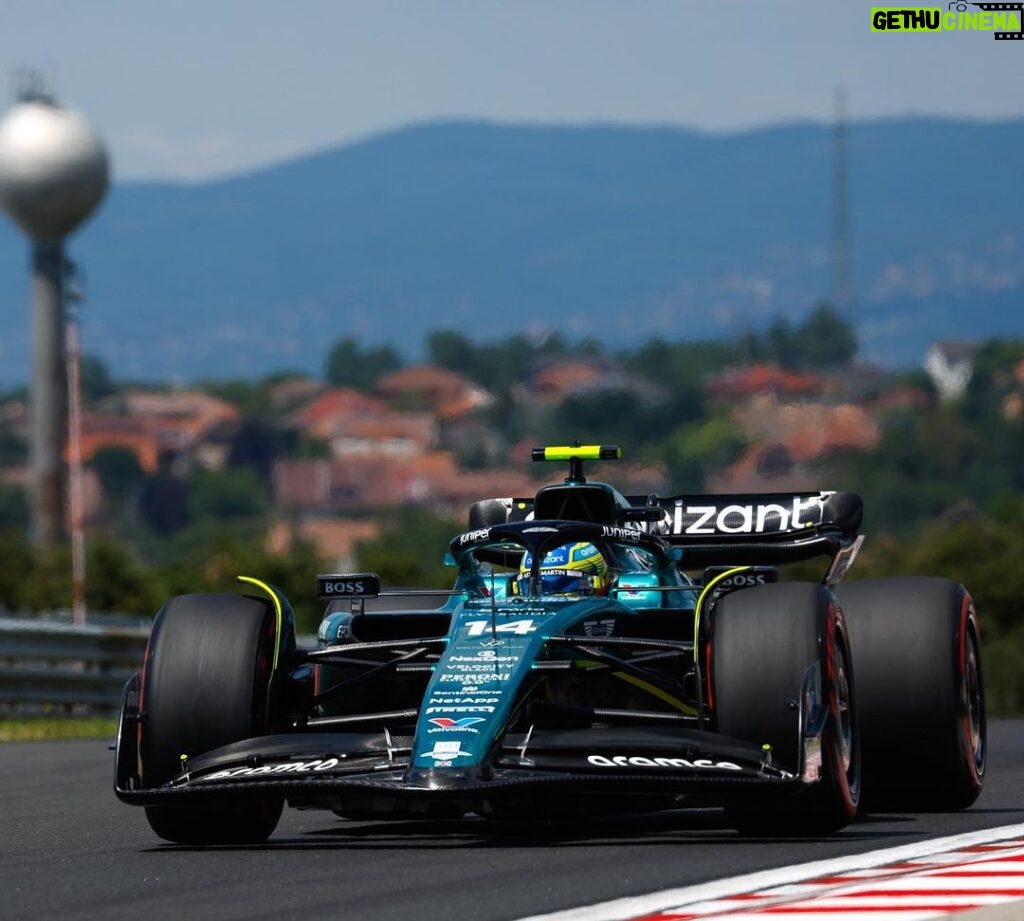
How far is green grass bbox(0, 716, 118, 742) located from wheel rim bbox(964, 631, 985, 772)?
9.96m

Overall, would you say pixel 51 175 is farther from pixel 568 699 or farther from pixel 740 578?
pixel 740 578

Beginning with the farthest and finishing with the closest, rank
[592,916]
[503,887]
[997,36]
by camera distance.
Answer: [997,36], [503,887], [592,916]

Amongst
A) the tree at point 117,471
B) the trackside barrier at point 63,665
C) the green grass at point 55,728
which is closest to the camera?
the green grass at point 55,728

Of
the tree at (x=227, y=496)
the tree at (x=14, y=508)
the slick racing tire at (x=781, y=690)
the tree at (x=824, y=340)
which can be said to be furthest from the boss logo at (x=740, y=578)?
the tree at (x=227, y=496)

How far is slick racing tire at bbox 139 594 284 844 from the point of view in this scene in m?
9.69

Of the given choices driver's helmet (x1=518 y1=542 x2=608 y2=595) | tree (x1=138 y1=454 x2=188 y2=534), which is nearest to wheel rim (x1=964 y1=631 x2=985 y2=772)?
driver's helmet (x1=518 y1=542 x2=608 y2=595)

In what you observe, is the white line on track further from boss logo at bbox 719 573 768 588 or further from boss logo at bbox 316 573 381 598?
boss logo at bbox 316 573 381 598

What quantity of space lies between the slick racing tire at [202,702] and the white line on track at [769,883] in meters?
2.29

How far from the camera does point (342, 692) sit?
10086 mm

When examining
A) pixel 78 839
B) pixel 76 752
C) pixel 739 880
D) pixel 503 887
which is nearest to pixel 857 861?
pixel 739 880

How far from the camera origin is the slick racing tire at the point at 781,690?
9.30 meters

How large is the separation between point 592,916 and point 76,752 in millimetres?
10599

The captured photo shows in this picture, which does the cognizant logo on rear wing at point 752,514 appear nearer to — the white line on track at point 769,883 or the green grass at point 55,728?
the white line on track at point 769,883

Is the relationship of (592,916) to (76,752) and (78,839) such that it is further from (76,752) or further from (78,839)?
(76,752)
